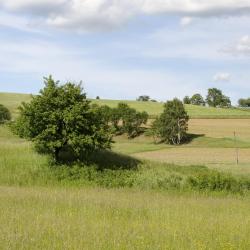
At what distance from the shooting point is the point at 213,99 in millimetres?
176750

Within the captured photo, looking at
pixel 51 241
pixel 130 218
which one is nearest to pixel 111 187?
pixel 130 218

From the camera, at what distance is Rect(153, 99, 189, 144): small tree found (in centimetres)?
7531

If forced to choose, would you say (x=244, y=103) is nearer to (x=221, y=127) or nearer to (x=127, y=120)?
(x=221, y=127)

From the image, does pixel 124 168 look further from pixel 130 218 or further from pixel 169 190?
pixel 130 218

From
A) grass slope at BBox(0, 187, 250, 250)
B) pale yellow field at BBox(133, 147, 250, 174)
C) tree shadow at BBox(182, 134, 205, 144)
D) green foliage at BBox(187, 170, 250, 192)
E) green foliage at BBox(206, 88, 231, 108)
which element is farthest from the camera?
green foliage at BBox(206, 88, 231, 108)

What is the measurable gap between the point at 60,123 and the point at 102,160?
3928 mm

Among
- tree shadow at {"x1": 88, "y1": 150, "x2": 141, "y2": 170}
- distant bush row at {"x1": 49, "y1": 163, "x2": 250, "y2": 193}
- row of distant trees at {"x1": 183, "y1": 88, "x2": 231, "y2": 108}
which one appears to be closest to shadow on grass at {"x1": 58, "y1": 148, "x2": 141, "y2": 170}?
tree shadow at {"x1": 88, "y1": 150, "x2": 141, "y2": 170}

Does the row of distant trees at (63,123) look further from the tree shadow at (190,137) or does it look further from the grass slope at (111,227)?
the tree shadow at (190,137)

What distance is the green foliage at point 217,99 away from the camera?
17338cm

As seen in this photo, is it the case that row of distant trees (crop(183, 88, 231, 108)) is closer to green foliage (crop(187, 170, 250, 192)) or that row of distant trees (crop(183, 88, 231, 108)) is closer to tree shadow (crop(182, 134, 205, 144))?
tree shadow (crop(182, 134, 205, 144))

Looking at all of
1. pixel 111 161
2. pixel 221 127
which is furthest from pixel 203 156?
pixel 221 127

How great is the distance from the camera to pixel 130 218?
11.9 metres

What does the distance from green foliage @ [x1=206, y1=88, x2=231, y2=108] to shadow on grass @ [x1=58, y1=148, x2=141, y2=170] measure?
470ft

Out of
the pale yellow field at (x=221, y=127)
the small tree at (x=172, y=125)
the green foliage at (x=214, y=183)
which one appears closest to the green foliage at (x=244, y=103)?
the pale yellow field at (x=221, y=127)
